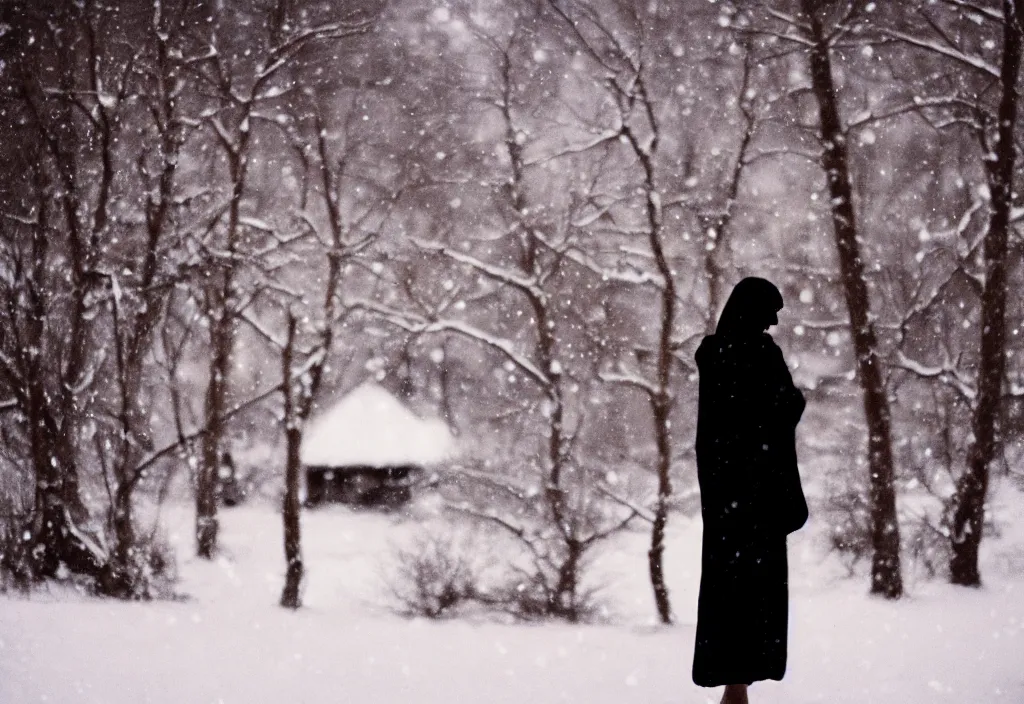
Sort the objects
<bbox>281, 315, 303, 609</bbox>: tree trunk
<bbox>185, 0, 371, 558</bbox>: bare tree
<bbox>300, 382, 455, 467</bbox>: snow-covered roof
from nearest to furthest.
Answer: <bbox>185, 0, 371, 558</bbox>: bare tree, <bbox>281, 315, 303, 609</bbox>: tree trunk, <bbox>300, 382, 455, 467</bbox>: snow-covered roof

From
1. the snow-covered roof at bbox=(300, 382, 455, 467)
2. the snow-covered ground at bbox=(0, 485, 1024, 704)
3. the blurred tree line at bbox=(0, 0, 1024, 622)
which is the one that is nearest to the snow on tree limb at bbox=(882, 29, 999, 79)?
the blurred tree line at bbox=(0, 0, 1024, 622)

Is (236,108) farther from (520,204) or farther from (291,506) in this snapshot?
(291,506)

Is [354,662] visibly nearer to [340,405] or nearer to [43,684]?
[43,684]

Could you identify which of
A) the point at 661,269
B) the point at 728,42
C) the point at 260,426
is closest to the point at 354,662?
the point at 661,269

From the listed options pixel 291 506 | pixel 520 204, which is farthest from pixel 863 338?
pixel 291 506

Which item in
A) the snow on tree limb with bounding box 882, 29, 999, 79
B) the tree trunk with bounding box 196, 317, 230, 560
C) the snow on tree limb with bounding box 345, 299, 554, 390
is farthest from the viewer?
the tree trunk with bounding box 196, 317, 230, 560

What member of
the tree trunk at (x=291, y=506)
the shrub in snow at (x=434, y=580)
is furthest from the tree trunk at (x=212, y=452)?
the shrub in snow at (x=434, y=580)

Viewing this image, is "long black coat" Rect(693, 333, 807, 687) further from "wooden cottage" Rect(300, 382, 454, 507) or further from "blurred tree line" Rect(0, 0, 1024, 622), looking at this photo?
"wooden cottage" Rect(300, 382, 454, 507)

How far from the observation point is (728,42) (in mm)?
7090

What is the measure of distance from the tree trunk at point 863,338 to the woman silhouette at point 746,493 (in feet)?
12.8

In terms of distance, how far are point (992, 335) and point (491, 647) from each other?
16.8 feet

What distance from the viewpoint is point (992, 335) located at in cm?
691

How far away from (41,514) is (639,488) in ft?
19.1

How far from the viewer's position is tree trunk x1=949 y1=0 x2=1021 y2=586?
6.67 meters
